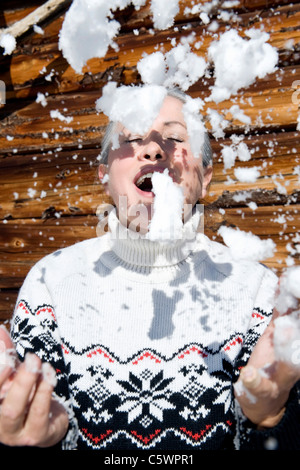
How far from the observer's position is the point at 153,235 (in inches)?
40.4

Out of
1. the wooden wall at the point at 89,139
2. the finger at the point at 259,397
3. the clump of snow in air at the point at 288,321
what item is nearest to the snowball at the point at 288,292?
the clump of snow in air at the point at 288,321

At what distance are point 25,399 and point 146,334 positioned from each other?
539 millimetres

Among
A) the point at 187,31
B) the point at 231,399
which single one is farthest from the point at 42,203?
the point at 231,399

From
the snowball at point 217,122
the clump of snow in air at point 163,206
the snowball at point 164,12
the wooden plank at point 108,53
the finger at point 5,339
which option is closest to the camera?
the finger at point 5,339

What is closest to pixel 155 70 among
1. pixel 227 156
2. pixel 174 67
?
pixel 174 67

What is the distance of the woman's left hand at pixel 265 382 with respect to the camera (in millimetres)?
689

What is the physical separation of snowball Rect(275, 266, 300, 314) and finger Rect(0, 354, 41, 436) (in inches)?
19.2

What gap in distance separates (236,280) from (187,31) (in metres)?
1.11

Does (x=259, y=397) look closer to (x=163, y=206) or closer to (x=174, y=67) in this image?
(x=163, y=206)

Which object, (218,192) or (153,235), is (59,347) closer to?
(153,235)

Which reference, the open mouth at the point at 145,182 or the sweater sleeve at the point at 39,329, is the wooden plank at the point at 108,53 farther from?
the sweater sleeve at the point at 39,329

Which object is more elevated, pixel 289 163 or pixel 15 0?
pixel 15 0

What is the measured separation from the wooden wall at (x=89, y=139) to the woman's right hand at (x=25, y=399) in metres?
1.15

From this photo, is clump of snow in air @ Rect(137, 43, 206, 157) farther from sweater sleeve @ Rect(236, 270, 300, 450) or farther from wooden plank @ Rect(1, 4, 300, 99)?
sweater sleeve @ Rect(236, 270, 300, 450)
